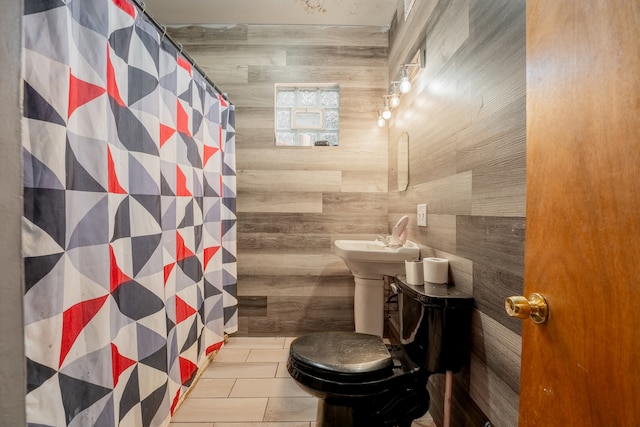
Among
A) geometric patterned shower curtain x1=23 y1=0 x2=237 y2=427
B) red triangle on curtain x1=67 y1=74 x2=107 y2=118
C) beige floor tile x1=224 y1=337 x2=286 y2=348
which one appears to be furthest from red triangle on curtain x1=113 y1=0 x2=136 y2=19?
beige floor tile x1=224 y1=337 x2=286 y2=348

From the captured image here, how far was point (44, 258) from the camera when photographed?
788 millimetres

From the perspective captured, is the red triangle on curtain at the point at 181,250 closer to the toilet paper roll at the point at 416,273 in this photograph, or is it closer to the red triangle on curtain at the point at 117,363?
the red triangle on curtain at the point at 117,363

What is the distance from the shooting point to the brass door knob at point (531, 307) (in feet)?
1.87

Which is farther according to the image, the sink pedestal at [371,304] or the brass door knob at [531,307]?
the sink pedestal at [371,304]

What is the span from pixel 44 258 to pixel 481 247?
1323 millimetres

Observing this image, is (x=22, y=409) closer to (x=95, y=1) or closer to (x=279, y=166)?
(x=95, y=1)

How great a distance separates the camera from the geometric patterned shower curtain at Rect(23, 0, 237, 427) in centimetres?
78

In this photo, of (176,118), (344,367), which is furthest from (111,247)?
(344,367)

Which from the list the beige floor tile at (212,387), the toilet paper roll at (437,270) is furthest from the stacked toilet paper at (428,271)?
the beige floor tile at (212,387)

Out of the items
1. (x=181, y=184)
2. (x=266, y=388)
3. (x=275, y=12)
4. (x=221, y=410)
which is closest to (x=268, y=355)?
(x=266, y=388)

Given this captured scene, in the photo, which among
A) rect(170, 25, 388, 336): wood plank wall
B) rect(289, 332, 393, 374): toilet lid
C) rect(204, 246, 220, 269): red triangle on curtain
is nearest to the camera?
rect(289, 332, 393, 374): toilet lid

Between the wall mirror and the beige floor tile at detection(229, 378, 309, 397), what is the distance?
55.1 inches

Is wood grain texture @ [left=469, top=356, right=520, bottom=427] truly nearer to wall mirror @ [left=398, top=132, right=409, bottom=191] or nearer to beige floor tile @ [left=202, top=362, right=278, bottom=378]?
wall mirror @ [left=398, top=132, right=409, bottom=191]

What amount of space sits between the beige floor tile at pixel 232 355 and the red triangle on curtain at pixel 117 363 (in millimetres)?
1135
